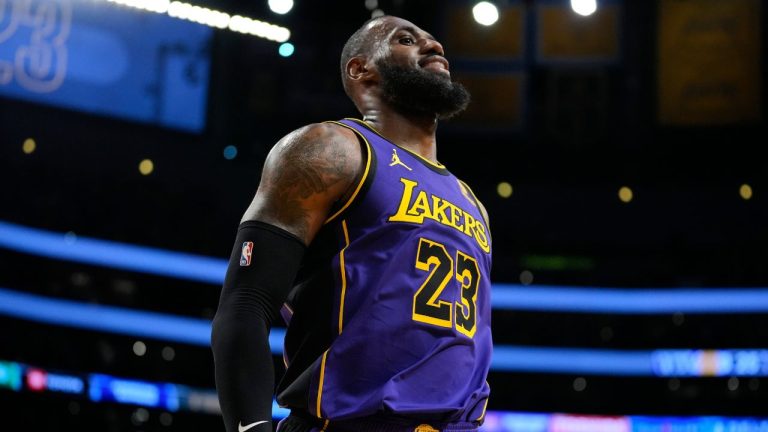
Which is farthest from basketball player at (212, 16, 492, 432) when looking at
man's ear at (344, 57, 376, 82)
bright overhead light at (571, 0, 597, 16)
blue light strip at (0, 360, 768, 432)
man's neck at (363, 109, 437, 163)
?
blue light strip at (0, 360, 768, 432)

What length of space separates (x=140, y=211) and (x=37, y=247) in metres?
1.34

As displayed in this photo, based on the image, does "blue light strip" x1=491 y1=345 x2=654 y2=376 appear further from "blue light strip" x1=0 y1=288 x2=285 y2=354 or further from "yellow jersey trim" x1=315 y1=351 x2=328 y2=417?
"yellow jersey trim" x1=315 y1=351 x2=328 y2=417

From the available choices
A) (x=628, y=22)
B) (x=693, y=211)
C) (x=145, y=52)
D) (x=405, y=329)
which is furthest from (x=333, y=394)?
(x=693, y=211)

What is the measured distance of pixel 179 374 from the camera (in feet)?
40.5

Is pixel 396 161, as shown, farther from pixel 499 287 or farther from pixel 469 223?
pixel 499 287

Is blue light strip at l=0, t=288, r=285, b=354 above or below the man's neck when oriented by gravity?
above

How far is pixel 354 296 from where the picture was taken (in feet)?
7.66

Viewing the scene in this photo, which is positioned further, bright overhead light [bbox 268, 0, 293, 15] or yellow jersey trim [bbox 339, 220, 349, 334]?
bright overhead light [bbox 268, 0, 293, 15]

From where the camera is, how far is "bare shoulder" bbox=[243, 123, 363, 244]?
2338 millimetres

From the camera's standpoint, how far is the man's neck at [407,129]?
2.83m

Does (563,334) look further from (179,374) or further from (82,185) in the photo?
(82,185)

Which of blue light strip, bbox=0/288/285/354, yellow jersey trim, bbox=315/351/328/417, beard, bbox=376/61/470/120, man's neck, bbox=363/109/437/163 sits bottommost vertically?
yellow jersey trim, bbox=315/351/328/417

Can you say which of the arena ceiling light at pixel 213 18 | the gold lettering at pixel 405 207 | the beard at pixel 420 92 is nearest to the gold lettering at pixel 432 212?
the gold lettering at pixel 405 207

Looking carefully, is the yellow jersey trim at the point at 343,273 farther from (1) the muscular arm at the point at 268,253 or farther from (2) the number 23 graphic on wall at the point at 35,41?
(2) the number 23 graphic on wall at the point at 35,41
